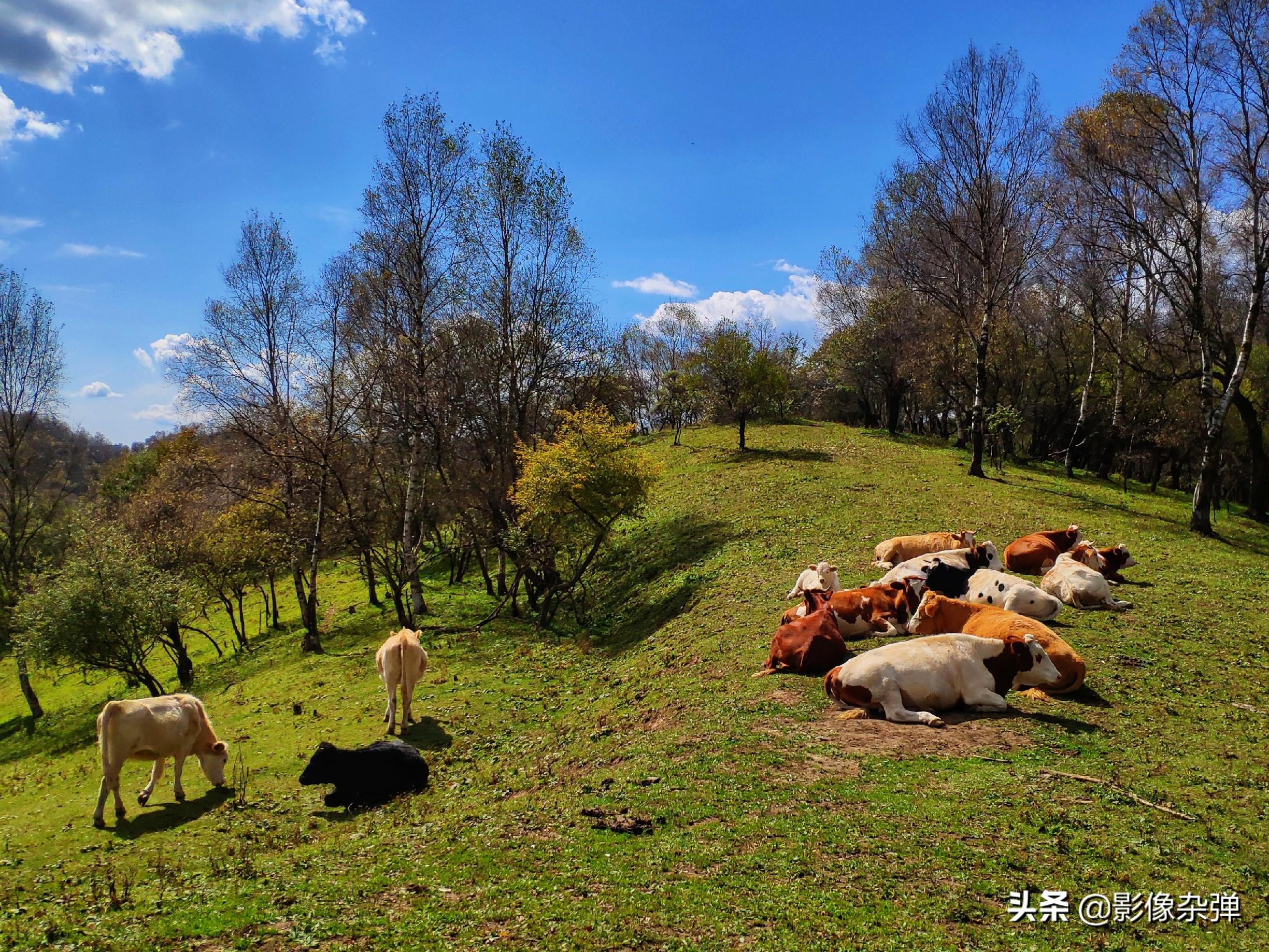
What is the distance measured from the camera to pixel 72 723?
2311 cm

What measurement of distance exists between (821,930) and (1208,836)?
407 cm

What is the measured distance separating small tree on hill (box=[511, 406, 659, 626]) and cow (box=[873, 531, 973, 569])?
27.7 ft

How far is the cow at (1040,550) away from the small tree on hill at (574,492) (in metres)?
11.3

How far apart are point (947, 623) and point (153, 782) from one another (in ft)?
47.4

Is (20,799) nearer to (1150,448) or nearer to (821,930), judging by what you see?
(821,930)

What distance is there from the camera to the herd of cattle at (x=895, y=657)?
9.48 meters

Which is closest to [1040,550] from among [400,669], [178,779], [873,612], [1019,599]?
[1019,599]

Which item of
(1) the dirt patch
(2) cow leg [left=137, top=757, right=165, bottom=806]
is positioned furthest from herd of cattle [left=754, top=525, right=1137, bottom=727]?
(2) cow leg [left=137, top=757, right=165, bottom=806]

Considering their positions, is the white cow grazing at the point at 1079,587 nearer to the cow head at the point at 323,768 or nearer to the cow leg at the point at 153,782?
the cow head at the point at 323,768

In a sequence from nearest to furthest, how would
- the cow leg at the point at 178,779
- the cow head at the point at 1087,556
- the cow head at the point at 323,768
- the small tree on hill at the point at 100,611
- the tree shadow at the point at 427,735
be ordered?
the cow head at the point at 323,768 → the cow leg at the point at 178,779 → the tree shadow at the point at 427,735 → the cow head at the point at 1087,556 → the small tree on hill at the point at 100,611

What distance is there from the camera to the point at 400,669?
14133 mm

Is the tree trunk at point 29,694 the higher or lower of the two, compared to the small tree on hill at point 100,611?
lower

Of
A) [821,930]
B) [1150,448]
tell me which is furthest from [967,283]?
[821,930]

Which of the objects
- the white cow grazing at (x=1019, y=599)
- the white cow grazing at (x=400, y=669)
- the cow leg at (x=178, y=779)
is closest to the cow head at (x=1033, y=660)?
the white cow grazing at (x=1019, y=599)
